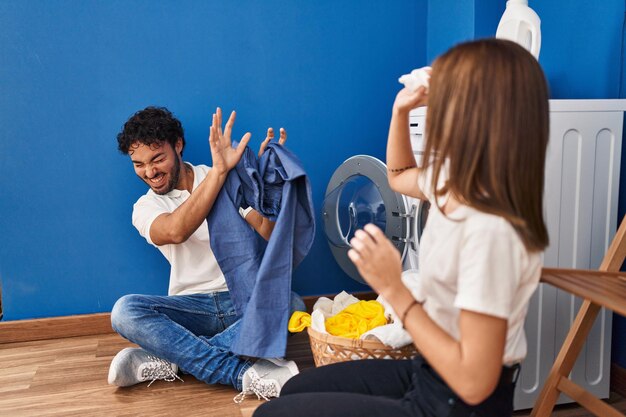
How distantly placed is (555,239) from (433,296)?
989 millimetres

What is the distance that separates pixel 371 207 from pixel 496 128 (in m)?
1.61

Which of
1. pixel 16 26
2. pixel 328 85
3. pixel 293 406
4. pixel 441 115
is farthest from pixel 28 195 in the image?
pixel 441 115

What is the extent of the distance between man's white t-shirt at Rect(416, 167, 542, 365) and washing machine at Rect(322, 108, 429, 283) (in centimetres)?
106

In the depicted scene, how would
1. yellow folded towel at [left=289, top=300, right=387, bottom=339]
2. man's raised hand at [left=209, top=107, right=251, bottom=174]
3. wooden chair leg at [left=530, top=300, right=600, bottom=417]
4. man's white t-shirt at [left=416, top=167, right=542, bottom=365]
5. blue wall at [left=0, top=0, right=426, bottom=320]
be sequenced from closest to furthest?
man's white t-shirt at [left=416, top=167, right=542, bottom=365] → wooden chair leg at [left=530, top=300, right=600, bottom=417] → yellow folded towel at [left=289, top=300, right=387, bottom=339] → man's raised hand at [left=209, top=107, right=251, bottom=174] → blue wall at [left=0, top=0, right=426, bottom=320]

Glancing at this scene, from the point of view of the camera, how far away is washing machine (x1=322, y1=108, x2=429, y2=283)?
92.3 inches

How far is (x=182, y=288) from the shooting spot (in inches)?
96.7

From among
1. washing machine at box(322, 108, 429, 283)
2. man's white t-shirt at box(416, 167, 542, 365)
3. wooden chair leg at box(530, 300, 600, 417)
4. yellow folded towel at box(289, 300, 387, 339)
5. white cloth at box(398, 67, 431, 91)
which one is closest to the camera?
man's white t-shirt at box(416, 167, 542, 365)

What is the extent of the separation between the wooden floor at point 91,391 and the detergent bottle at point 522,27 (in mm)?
1174

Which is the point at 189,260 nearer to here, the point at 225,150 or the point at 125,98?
the point at 225,150

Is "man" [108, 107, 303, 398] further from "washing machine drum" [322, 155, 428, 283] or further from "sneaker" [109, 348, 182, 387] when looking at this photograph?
"washing machine drum" [322, 155, 428, 283]

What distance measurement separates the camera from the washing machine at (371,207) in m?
2.34

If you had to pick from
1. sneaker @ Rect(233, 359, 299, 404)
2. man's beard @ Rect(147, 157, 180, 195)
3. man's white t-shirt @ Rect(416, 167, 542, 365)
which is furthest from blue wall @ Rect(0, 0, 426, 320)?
man's white t-shirt @ Rect(416, 167, 542, 365)

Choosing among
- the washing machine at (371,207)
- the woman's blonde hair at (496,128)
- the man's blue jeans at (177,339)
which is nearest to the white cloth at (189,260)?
the man's blue jeans at (177,339)

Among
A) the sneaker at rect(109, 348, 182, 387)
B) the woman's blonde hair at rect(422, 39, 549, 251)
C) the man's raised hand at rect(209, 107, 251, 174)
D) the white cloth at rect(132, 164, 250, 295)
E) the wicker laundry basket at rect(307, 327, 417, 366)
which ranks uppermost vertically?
the woman's blonde hair at rect(422, 39, 549, 251)
